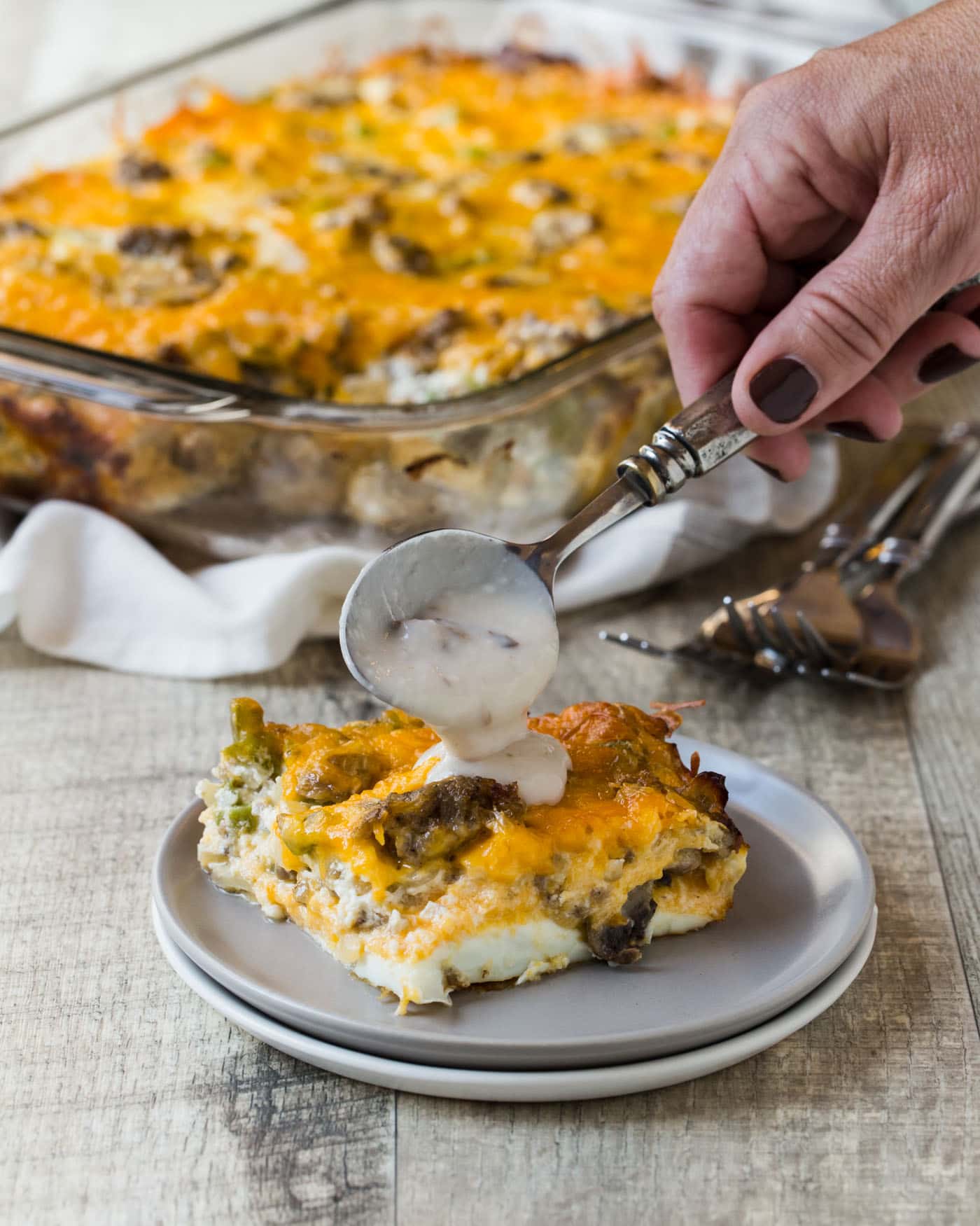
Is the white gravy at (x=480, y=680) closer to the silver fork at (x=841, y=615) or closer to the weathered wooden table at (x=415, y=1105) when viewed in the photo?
the weathered wooden table at (x=415, y=1105)

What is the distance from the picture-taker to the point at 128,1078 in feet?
3.86

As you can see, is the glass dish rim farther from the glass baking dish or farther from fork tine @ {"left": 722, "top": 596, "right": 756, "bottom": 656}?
fork tine @ {"left": 722, "top": 596, "right": 756, "bottom": 656}

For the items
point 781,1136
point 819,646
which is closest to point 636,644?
point 819,646

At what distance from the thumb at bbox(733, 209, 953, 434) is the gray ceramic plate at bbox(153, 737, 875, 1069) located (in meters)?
0.43

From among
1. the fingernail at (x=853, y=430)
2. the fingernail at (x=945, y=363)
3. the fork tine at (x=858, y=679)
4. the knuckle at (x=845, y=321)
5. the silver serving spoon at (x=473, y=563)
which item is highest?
the knuckle at (x=845, y=321)

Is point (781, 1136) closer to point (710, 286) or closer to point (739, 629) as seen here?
point (739, 629)

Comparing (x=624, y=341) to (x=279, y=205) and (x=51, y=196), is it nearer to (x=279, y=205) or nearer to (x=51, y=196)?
(x=279, y=205)

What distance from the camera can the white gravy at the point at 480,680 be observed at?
1.19m

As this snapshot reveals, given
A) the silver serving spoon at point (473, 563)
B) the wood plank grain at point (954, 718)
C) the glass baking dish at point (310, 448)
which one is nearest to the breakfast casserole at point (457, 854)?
the silver serving spoon at point (473, 563)

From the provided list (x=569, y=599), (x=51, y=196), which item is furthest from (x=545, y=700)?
(x=51, y=196)

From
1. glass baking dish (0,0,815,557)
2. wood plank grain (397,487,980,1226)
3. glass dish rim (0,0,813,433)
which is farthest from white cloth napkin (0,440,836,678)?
wood plank grain (397,487,980,1226)

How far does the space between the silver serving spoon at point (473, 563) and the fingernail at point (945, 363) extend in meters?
0.50

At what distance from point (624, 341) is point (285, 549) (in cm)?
57

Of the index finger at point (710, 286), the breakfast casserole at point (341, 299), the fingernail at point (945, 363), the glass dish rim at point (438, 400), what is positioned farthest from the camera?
the breakfast casserole at point (341, 299)
